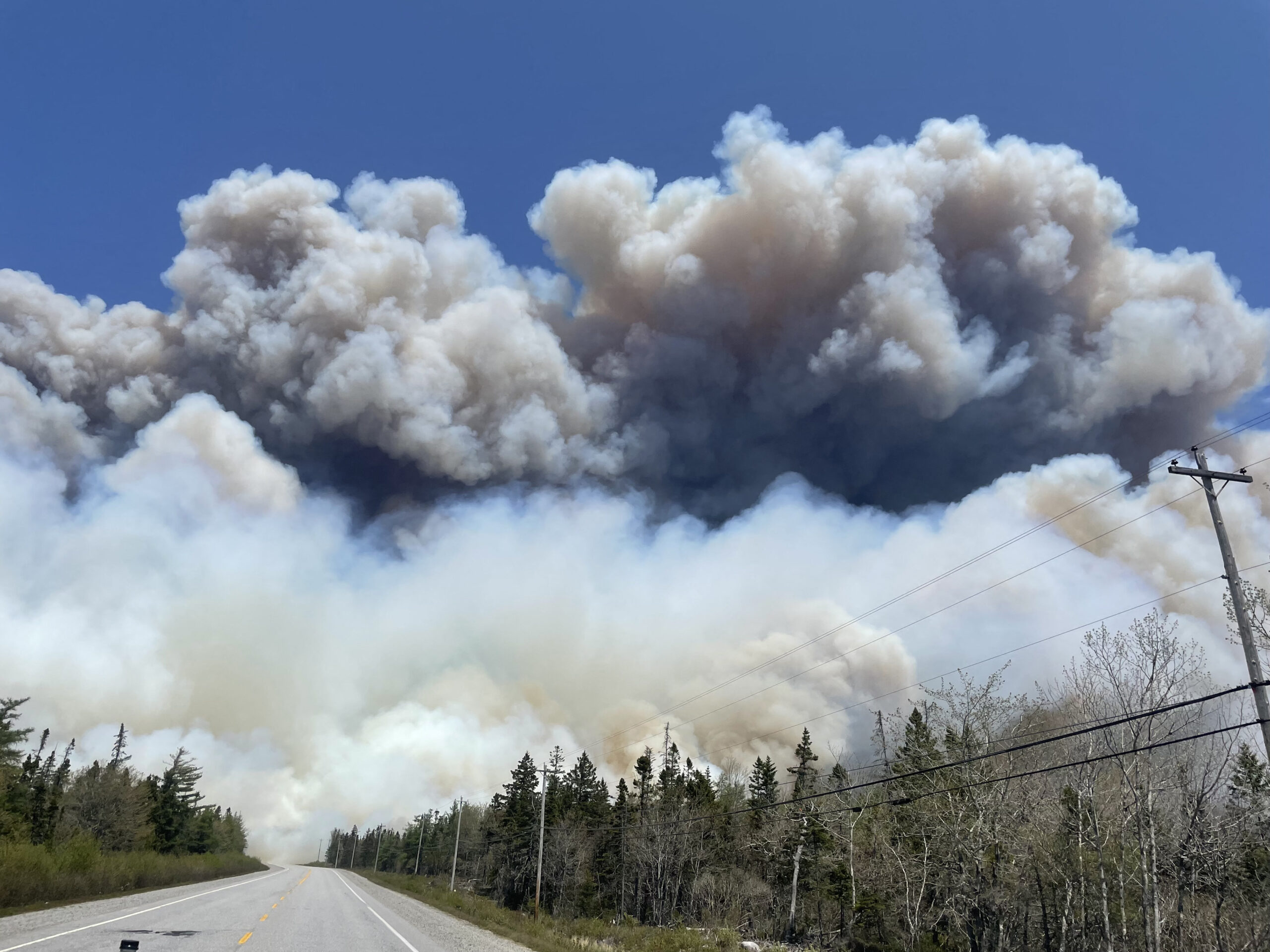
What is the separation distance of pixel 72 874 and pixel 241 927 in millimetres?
16733

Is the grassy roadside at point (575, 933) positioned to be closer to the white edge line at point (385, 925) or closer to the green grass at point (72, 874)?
the white edge line at point (385, 925)

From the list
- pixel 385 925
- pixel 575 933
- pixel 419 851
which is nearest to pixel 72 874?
pixel 385 925

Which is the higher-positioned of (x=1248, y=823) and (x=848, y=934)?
(x=1248, y=823)

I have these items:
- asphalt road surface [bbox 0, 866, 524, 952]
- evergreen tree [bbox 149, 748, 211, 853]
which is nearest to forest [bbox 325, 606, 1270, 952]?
asphalt road surface [bbox 0, 866, 524, 952]

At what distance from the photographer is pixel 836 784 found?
174 feet

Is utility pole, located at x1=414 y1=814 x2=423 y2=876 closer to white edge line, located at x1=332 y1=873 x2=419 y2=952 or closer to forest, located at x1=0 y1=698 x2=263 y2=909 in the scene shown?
forest, located at x1=0 y1=698 x2=263 y2=909

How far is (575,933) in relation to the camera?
35.8 m

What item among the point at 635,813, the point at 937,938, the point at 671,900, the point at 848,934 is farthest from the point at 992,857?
the point at 635,813

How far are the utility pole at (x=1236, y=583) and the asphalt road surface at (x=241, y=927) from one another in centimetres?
1867

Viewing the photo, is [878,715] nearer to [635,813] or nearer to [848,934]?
[848,934]

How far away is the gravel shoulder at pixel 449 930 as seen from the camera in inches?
894

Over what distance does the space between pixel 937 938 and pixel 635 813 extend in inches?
1394

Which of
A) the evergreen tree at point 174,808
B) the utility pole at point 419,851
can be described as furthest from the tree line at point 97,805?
the utility pole at point 419,851

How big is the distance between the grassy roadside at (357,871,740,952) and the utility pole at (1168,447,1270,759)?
16.4 metres
